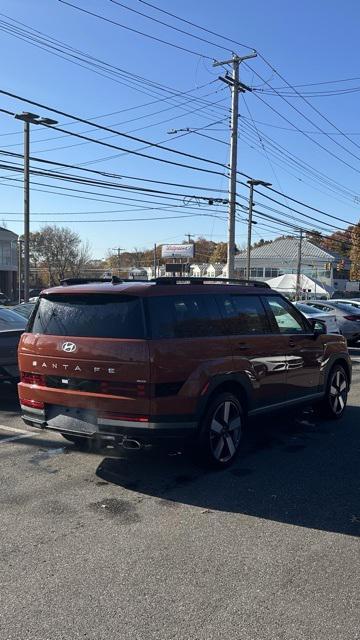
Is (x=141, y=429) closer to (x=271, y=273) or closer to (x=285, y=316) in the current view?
(x=285, y=316)

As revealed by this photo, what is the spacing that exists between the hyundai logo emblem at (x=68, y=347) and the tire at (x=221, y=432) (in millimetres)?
1359

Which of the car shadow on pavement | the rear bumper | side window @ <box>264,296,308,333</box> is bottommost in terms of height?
the car shadow on pavement

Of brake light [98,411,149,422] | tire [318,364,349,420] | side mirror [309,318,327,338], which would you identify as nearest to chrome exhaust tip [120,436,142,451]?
brake light [98,411,149,422]

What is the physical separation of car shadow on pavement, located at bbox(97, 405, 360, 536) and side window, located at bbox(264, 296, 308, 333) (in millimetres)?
1202

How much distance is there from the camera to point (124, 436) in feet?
16.5

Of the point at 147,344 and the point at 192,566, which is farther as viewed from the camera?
the point at 147,344

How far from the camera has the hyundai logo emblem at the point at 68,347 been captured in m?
5.31

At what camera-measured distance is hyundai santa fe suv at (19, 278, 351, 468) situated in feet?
16.5

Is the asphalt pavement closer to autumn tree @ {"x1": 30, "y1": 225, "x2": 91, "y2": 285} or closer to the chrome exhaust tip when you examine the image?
the chrome exhaust tip

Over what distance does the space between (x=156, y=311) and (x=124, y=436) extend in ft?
3.67

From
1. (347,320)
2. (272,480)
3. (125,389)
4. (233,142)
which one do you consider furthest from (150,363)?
(233,142)

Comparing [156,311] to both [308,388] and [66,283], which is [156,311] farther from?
[308,388]

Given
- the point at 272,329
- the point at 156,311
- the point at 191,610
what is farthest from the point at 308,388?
the point at 191,610

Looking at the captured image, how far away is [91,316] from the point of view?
538cm
